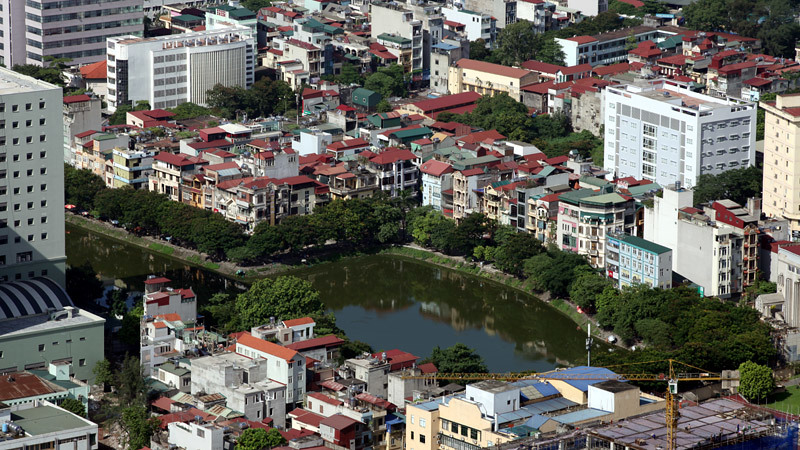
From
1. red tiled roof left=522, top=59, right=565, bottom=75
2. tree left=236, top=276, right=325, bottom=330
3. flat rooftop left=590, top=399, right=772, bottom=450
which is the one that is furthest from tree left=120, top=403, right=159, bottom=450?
red tiled roof left=522, top=59, right=565, bottom=75

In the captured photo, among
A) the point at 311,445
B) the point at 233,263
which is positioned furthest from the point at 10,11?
the point at 311,445

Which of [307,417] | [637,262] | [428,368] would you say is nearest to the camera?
[307,417]

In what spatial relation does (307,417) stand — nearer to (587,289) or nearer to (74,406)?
(74,406)

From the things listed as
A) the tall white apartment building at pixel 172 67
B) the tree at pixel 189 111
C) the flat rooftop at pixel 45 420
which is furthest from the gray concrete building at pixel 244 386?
the tall white apartment building at pixel 172 67

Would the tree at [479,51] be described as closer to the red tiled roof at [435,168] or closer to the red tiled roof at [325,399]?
the red tiled roof at [435,168]

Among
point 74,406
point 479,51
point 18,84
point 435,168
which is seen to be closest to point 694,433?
point 74,406

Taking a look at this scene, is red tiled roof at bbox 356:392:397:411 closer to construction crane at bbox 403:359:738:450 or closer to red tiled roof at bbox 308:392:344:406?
red tiled roof at bbox 308:392:344:406

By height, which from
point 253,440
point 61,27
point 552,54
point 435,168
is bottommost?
point 253,440
